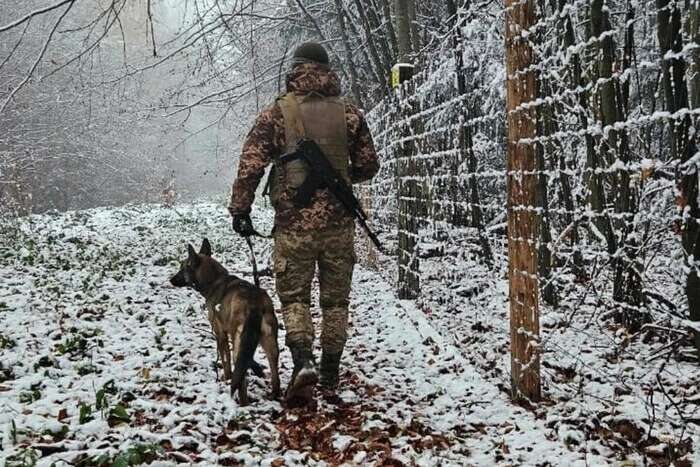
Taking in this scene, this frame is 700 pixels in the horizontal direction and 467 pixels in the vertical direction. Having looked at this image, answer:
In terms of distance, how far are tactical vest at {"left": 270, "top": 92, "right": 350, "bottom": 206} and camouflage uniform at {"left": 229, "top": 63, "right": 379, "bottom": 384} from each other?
0.17 feet

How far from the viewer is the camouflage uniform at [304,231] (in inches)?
161

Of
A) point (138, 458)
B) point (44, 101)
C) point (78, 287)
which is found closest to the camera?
point (138, 458)

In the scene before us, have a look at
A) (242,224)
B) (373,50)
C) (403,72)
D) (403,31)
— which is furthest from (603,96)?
(373,50)

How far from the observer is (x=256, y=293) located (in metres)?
3.97

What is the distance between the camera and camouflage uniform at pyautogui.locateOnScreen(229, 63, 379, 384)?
13.4 feet

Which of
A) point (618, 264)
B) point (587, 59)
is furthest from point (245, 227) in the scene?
point (587, 59)

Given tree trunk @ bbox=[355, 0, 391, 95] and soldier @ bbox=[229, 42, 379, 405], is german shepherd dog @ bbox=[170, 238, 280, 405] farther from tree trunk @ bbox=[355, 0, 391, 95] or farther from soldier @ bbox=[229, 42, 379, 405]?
tree trunk @ bbox=[355, 0, 391, 95]

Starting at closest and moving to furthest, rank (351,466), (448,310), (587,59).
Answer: (351,466)
(587,59)
(448,310)

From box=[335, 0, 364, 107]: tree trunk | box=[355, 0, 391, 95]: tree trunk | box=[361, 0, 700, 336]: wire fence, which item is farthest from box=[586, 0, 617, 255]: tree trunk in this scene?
box=[335, 0, 364, 107]: tree trunk

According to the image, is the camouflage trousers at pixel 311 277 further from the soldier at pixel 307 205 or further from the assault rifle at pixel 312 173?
the assault rifle at pixel 312 173

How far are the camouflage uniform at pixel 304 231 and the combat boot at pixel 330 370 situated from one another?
0.15 ft

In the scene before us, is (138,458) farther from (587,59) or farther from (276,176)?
(587,59)

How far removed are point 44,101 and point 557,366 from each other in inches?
997

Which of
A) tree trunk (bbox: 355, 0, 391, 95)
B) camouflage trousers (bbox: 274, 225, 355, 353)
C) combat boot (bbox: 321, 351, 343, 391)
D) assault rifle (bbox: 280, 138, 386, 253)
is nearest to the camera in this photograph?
assault rifle (bbox: 280, 138, 386, 253)
